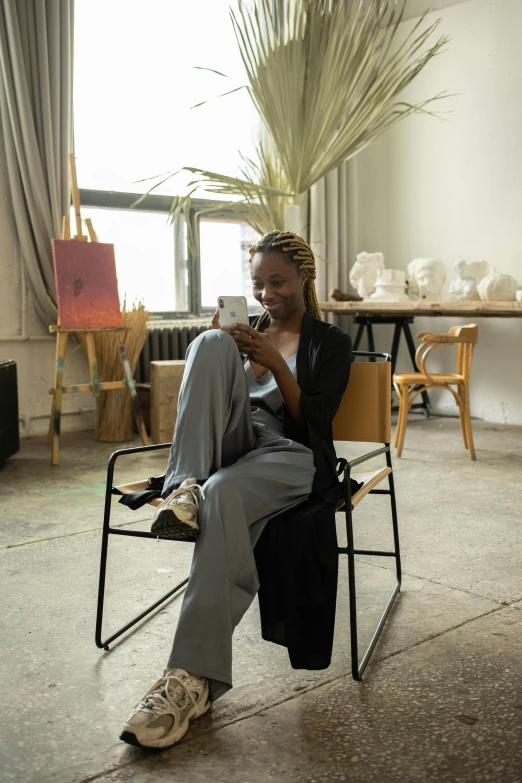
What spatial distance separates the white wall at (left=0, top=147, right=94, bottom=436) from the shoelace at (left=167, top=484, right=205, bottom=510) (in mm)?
3580

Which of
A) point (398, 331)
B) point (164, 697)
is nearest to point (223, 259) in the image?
point (398, 331)

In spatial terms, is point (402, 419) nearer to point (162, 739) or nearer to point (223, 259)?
point (223, 259)

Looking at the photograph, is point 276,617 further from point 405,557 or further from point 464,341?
point 464,341

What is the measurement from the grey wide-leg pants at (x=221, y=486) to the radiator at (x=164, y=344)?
11.6ft

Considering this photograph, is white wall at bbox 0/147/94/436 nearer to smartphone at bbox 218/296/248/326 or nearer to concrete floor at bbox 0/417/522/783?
concrete floor at bbox 0/417/522/783

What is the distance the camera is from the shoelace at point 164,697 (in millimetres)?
1501

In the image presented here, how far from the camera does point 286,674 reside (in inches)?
71.9

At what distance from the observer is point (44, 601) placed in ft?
7.43

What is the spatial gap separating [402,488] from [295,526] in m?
1.94

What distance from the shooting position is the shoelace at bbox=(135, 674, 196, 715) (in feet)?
4.92

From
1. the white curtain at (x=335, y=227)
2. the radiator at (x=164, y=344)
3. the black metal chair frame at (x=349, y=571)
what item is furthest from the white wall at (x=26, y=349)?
the black metal chair frame at (x=349, y=571)

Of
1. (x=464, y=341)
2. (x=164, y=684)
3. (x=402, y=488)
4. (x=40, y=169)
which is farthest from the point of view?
(x=40, y=169)

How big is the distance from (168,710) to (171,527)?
13.8 inches

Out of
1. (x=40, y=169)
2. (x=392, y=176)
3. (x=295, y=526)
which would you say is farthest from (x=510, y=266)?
(x=295, y=526)
